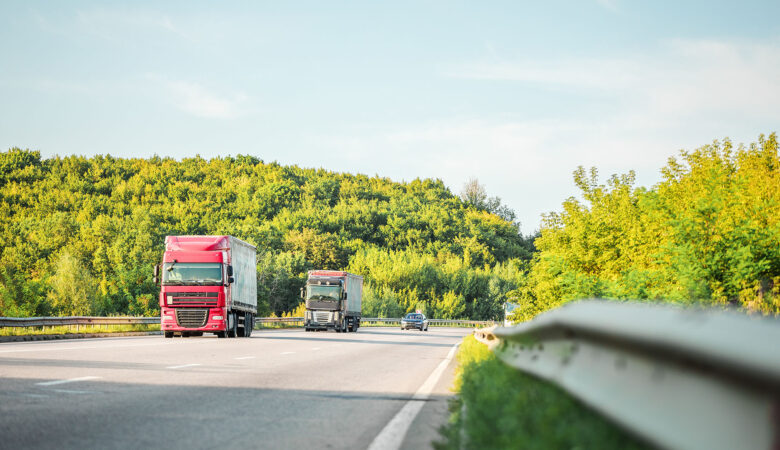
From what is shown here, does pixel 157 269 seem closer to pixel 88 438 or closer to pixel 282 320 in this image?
pixel 88 438

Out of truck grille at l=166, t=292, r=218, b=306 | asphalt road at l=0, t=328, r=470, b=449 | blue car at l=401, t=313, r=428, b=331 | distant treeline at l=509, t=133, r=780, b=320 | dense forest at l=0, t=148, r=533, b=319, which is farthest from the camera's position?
dense forest at l=0, t=148, r=533, b=319

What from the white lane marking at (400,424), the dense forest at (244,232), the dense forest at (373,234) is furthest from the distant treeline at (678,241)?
the dense forest at (244,232)

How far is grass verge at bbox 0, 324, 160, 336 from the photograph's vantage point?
28.4 metres

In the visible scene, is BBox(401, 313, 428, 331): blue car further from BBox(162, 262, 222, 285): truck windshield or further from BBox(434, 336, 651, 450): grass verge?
BBox(434, 336, 651, 450): grass verge

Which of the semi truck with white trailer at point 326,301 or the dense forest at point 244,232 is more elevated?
the dense forest at point 244,232

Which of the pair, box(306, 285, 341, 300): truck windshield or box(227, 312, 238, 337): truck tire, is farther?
box(306, 285, 341, 300): truck windshield

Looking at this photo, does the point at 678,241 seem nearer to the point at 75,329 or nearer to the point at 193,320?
the point at 193,320

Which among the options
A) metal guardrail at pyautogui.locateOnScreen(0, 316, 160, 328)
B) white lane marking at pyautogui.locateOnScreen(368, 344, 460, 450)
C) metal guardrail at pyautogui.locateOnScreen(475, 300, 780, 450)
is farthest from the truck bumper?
metal guardrail at pyautogui.locateOnScreen(475, 300, 780, 450)

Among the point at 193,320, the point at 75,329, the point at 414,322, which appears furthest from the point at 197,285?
the point at 414,322

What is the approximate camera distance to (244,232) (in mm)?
107875

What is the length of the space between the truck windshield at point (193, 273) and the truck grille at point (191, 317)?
1072 millimetres

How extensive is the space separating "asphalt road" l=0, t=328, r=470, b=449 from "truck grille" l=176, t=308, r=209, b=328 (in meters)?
14.9

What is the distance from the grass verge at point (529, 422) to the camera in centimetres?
359

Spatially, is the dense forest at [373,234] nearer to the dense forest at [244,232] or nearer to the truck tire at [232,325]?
the dense forest at [244,232]
